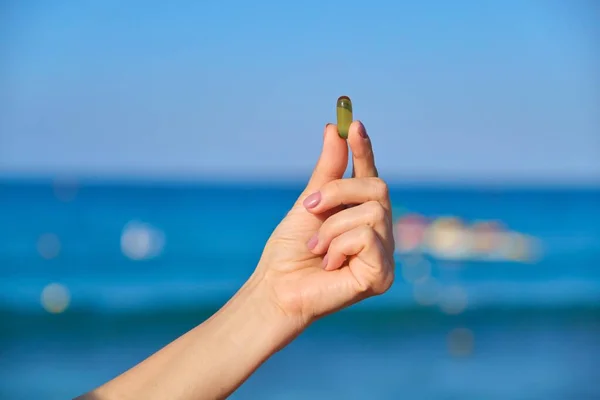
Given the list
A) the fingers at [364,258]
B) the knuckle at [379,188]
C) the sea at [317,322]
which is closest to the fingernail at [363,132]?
the knuckle at [379,188]

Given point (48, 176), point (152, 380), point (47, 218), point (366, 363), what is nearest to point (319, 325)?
point (366, 363)

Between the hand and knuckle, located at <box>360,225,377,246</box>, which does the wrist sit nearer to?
the hand

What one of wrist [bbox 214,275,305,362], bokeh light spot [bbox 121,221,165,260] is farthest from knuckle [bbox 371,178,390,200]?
bokeh light spot [bbox 121,221,165,260]

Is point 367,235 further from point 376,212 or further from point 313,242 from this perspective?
point 313,242

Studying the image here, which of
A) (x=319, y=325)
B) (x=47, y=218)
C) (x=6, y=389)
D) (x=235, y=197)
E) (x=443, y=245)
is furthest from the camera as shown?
(x=235, y=197)

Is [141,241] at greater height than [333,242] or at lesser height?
greater

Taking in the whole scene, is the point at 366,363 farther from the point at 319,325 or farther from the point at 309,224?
the point at 309,224

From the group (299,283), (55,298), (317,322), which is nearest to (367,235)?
(299,283)

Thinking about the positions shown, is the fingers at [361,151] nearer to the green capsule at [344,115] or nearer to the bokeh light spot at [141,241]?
the green capsule at [344,115]
